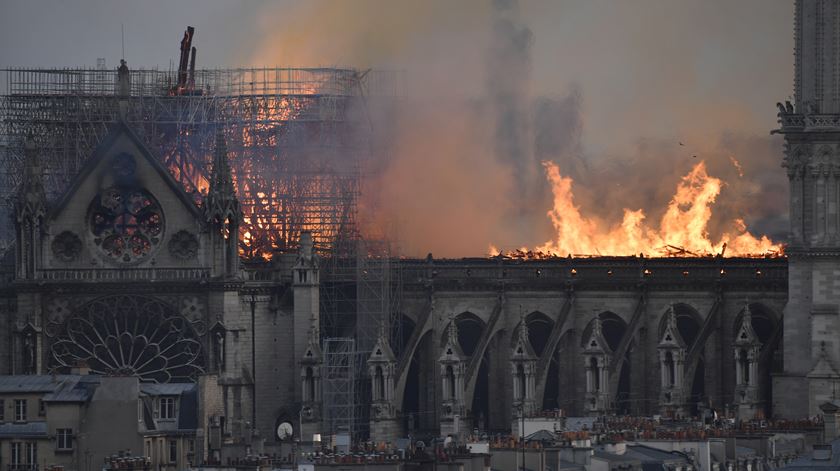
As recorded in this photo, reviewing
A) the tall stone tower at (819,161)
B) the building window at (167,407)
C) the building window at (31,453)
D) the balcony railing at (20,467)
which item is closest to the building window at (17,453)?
the balcony railing at (20,467)

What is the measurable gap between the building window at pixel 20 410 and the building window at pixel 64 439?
3419 mm

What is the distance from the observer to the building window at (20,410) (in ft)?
589

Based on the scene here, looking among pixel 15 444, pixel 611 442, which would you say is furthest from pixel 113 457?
pixel 611 442

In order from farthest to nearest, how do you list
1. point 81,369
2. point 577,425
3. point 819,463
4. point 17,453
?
point 577,425 < point 81,369 < point 17,453 < point 819,463

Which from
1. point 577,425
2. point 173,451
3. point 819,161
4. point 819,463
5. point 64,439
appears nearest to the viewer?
point 819,463

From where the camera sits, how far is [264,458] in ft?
534

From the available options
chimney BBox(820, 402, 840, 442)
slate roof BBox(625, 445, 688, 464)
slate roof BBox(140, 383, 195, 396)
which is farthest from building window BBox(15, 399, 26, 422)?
chimney BBox(820, 402, 840, 442)

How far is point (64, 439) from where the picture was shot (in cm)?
17638

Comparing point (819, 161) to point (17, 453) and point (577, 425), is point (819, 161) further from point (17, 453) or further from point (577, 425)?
point (17, 453)

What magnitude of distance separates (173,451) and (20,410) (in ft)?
23.0

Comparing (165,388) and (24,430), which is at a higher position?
(165,388)

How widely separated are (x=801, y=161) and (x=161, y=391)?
34.2 metres

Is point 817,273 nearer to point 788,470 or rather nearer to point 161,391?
point 161,391

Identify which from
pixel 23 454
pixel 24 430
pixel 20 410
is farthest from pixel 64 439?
pixel 20 410
